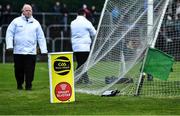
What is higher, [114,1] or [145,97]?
[114,1]

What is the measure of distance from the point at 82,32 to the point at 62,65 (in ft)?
16.2

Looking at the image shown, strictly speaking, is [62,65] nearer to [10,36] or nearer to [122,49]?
[122,49]

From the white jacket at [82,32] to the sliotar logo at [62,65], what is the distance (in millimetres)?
4837

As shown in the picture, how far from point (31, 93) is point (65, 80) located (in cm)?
215

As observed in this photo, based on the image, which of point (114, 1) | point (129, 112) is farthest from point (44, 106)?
point (114, 1)

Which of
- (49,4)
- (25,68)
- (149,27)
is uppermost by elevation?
(149,27)

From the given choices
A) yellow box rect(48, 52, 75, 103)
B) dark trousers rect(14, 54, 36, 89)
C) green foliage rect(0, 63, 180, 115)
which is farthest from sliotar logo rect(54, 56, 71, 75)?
dark trousers rect(14, 54, 36, 89)

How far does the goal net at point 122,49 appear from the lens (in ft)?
50.8

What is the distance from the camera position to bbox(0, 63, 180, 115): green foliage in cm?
1263

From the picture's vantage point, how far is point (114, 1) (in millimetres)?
16641

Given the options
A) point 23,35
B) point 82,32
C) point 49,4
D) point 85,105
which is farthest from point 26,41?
point 49,4

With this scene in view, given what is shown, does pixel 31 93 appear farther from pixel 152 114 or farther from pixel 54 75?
pixel 152 114

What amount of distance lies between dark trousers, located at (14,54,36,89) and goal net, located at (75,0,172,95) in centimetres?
114

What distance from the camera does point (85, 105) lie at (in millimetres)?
13625
